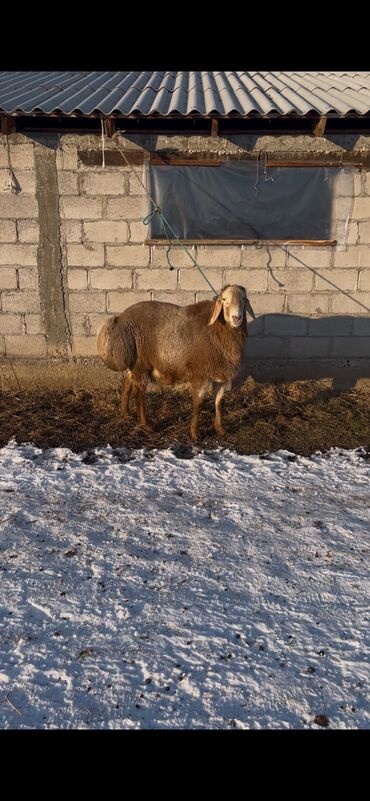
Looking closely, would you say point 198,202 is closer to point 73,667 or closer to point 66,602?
point 66,602

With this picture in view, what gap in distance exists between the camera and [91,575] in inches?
131

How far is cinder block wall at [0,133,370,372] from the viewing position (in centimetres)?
598

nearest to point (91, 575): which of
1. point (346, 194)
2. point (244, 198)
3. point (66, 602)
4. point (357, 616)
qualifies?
point (66, 602)

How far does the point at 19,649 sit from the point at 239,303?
10.8ft

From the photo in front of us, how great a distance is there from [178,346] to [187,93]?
11.1 ft

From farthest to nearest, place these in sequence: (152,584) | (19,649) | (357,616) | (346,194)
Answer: (346,194) < (152,584) < (357,616) < (19,649)

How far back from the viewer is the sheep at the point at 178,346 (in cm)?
518

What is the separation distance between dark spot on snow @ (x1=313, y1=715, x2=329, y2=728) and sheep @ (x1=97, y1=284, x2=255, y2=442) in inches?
121

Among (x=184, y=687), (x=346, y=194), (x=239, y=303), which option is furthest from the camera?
(x=346, y=194)

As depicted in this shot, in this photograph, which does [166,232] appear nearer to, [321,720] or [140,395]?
[140,395]

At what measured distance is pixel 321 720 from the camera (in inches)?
94.4

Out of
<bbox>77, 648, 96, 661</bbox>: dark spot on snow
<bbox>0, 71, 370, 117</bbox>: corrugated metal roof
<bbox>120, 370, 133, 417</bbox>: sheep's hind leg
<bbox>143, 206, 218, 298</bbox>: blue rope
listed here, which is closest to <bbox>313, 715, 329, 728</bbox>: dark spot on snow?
<bbox>77, 648, 96, 661</bbox>: dark spot on snow

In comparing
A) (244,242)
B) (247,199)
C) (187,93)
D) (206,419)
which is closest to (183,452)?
(206,419)

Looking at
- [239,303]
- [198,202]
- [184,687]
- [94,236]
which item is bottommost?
[184,687]
